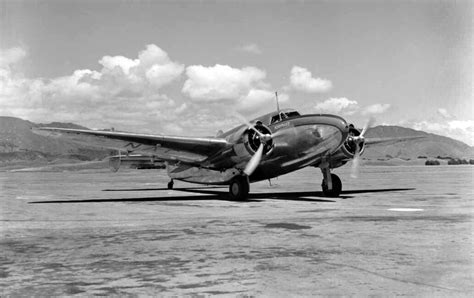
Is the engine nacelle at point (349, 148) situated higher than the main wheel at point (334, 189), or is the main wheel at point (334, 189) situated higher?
the engine nacelle at point (349, 148)

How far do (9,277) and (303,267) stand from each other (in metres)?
4.37

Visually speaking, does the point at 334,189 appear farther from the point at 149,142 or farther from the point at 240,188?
the point at 149,142

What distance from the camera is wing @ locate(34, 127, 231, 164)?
73.4 feet

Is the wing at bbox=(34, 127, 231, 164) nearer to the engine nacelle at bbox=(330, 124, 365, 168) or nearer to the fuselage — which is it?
the fuselage

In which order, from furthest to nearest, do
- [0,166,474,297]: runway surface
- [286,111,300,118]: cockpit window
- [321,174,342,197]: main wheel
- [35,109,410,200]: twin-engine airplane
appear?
[321,174,342,197]: main wheel
[286,111,300,118]: cockpit window
[35,109,410,200]: twin-engine airplane
[0,166,474,297]: runway surface

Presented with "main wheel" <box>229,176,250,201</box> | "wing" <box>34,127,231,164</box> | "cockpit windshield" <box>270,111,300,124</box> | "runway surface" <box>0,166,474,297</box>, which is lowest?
"runway surface" <box>0,166,474,297</box>

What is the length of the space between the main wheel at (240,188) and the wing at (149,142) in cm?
174

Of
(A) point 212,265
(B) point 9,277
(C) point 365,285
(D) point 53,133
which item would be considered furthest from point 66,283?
(D) point 53,133

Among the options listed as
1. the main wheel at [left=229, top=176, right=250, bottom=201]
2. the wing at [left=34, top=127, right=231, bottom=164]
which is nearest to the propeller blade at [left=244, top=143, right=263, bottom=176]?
the main wheel at [left=229, top=176, right=250, bottom=201]

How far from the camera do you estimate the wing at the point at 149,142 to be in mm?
22375

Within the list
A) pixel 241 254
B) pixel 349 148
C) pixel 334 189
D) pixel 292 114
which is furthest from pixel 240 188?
pixel 241 254

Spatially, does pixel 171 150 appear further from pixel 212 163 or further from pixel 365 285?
pixel 365 285

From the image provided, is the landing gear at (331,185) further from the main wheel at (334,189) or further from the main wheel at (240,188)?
the main wheel at (240,188)

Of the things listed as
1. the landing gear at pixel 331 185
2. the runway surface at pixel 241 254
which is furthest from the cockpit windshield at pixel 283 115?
the runway surface at pixel 241 254
